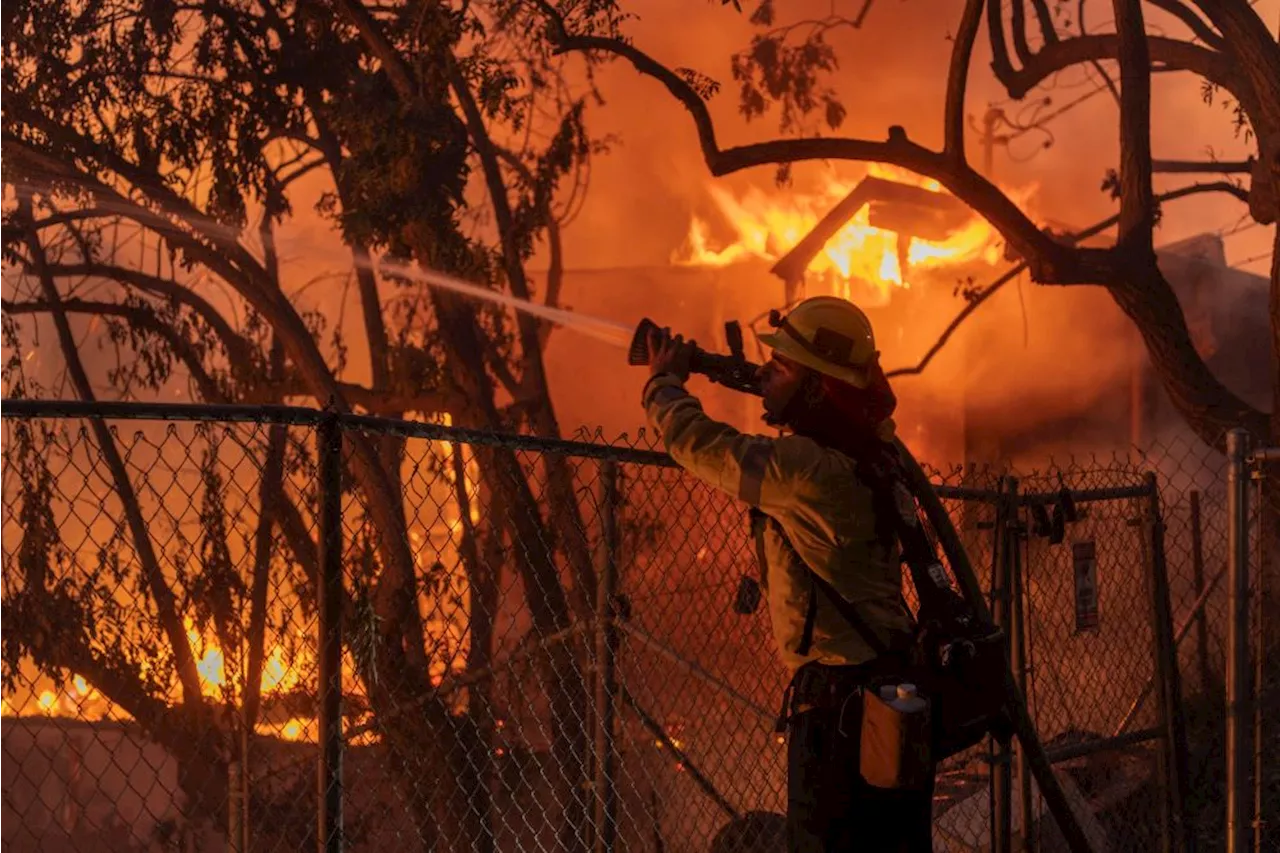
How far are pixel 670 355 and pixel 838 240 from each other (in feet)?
52.2

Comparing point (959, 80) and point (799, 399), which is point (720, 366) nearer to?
point (799, 399)

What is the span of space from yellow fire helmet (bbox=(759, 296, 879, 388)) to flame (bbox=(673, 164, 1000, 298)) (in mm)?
13448

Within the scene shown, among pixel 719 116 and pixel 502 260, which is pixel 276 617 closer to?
pixel 502 260

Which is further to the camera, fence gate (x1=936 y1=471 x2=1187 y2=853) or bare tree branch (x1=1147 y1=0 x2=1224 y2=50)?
bare tree branch (x1=1147 y1=0 x2=1224 y2=50)

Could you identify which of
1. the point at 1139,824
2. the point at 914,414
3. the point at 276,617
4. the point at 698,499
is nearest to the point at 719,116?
the point at 914,414

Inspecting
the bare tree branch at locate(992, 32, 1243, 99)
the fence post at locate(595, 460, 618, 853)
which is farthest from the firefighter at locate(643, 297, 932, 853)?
the bare tree branch at locate(992, 32, 1243, 99)

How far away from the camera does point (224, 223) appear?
13.7 meters

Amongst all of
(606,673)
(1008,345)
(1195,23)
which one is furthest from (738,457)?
(1008,345)

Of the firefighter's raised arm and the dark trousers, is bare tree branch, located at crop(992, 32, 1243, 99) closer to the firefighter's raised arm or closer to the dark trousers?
the firefighter's raised arm

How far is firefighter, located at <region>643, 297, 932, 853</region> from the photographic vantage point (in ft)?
13.1

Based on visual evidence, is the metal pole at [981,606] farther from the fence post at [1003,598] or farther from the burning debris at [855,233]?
the burning debris at [855,233]

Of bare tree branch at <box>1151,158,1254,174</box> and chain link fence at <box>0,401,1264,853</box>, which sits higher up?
bare tree branch at <box>1151,158,1254,174</box>

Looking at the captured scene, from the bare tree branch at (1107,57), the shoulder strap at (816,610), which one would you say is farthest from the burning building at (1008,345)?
the shoulder strap at (816,610)

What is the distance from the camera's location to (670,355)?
4234 mm
